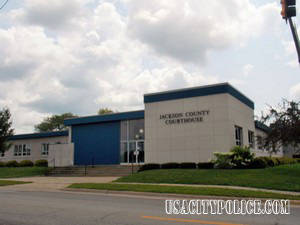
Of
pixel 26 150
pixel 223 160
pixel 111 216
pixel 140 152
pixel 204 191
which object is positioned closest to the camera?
pixel 111 216

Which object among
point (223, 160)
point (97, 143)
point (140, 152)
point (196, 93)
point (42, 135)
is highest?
point (196, 93)

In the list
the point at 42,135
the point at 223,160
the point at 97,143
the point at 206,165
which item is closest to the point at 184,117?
the point at 206,165

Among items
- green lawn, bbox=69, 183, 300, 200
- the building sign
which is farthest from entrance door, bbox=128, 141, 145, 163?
green lawn, bbox=69, 183, 300, 200

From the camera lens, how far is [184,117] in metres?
27.1

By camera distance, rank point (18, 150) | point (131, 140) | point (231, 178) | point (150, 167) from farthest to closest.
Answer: point (18, 150), point (131, 140), point (150, 167), point (231, 178)

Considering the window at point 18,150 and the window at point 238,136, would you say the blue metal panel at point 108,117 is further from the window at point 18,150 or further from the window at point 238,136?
the window at point 18,150

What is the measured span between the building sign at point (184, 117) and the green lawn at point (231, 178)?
6704mm

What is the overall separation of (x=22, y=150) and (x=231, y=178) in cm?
3532

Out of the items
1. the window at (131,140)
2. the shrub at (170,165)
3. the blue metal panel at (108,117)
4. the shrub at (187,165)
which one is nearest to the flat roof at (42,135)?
the blue metal panel at (108,117)

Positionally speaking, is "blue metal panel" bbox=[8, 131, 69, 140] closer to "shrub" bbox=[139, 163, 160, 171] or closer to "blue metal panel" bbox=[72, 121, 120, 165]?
"blue metal panel" bbox=[72, 121, 120, 165]

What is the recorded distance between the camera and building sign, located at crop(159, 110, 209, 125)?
26.4 meters

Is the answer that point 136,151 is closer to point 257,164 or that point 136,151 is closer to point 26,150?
point 257,164

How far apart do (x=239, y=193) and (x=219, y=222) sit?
554 cm

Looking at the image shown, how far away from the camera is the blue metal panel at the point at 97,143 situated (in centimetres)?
3225
